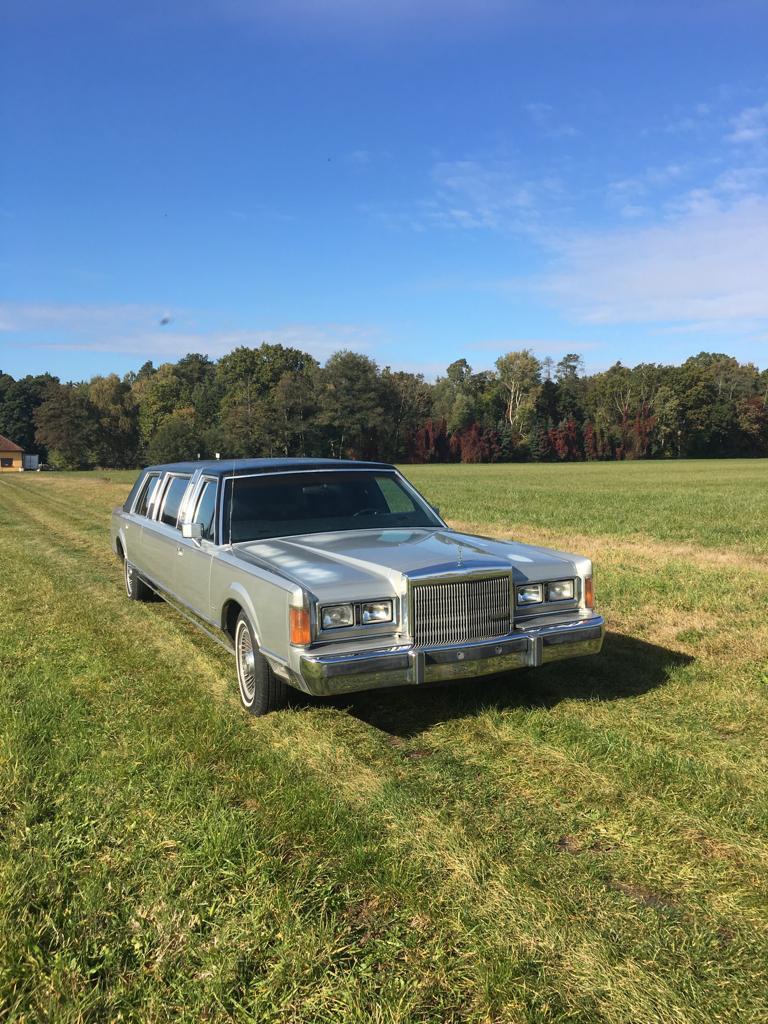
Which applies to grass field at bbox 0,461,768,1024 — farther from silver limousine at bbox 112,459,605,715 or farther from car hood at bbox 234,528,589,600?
car hood at bbox 234,528,589,600

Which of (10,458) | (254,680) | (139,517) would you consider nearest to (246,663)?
(254,680)

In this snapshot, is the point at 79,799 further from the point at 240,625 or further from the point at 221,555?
the point at 221,555

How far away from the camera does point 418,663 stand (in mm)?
4109

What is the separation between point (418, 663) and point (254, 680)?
1.20m

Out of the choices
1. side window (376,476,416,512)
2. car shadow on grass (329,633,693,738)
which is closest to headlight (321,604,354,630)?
car shadow on grass (329,633,693,738)

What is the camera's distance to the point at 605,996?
7.39 ft

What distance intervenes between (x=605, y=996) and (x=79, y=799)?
8.03 ft

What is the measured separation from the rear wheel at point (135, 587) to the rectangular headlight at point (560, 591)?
486 centimetres

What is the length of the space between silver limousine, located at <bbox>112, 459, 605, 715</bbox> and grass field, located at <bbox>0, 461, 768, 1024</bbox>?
441 mm

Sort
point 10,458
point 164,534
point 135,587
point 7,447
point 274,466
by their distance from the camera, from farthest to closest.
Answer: point 7,447 → point 10,458 → point 135,587 → point 164,534 → point 274,466

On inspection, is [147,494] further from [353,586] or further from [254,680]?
[353,586]

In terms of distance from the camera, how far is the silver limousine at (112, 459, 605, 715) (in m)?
4.15

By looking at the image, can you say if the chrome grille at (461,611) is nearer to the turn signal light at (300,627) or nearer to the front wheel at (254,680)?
the turn signal light at (300,627)

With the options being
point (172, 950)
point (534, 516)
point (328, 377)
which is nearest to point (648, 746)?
point (172, 950)
